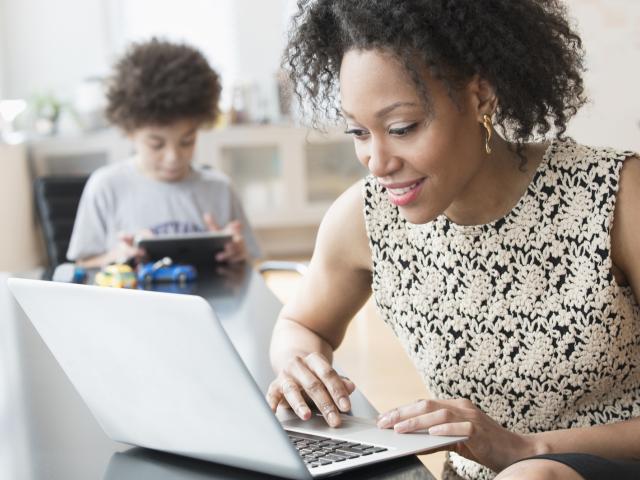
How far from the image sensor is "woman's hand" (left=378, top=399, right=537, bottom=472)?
0.94 metres

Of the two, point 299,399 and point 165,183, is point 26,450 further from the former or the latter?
point 165,183

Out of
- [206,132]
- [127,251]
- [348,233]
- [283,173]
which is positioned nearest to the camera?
Result: [348,233]

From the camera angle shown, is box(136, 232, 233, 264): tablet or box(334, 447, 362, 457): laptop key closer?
box(334, 447, 362, 457): laptop key

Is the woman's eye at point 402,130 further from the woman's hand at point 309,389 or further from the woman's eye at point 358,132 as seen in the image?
the woman's hand at point 309,389

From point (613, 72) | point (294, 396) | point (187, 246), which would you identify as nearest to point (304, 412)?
point (294, 396)

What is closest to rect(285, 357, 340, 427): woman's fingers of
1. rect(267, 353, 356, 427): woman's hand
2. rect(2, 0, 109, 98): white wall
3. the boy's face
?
rect(267, 353, 356, 427): woman's hand

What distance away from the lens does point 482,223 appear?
1.29m

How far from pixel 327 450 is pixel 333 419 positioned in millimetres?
98

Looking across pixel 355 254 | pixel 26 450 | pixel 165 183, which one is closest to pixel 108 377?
pixel 26 450

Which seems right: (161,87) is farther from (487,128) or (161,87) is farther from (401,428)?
(401,428)

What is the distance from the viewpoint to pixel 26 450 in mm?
991

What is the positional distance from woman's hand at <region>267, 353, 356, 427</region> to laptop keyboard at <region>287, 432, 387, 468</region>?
7 cm

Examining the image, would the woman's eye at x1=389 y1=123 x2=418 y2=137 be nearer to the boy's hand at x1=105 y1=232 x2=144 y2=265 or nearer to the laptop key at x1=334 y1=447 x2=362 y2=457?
A: the laptop key at x1=334 y1=447 x2=362 y2=457

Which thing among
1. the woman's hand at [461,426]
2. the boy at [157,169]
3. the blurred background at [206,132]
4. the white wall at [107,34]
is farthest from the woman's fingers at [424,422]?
the white wall at [107,34]
